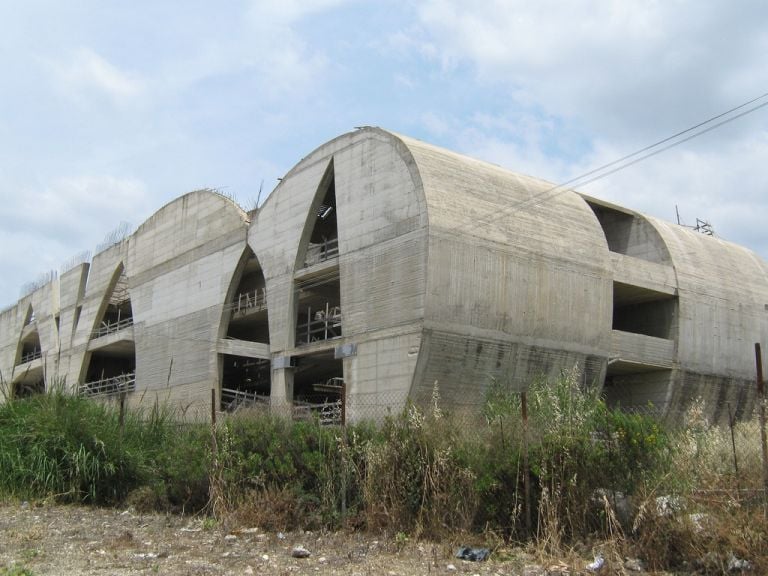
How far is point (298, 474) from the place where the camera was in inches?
457

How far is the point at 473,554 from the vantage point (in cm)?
902

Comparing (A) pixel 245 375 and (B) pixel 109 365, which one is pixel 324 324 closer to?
(A) pixel 245 375

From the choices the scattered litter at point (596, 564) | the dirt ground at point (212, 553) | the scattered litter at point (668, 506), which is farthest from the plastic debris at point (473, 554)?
the scattered litter at point (668, 506)

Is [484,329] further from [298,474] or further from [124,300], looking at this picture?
[124,300]

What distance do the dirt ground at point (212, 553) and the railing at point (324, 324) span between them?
53.0 feet

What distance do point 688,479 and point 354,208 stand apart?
18.7 m

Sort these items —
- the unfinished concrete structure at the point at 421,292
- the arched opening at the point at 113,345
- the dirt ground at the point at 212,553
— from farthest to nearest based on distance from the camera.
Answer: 1. the arched opening at the point at 113,345
2. the unfinished concrete structure at the point at 421,292
3. the dirt ground at the point at 212,553

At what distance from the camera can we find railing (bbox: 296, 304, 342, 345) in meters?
28.0

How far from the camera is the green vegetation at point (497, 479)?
8516 millimetres

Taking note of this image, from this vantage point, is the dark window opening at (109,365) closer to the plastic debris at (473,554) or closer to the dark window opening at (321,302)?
the dark window opening at (321,302)

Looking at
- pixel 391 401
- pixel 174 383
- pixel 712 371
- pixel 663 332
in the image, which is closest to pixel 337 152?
pixel 391 401

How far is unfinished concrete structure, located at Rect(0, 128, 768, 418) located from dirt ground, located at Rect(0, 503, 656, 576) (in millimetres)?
7274

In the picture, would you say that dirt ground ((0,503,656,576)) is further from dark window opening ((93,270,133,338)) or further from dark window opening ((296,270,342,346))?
dark window opening ((93,270,133,338))

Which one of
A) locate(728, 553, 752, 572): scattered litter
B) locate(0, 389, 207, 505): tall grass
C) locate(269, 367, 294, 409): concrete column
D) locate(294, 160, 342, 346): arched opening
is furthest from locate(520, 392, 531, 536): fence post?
locate(269, 367, 294, 409): concrete column
